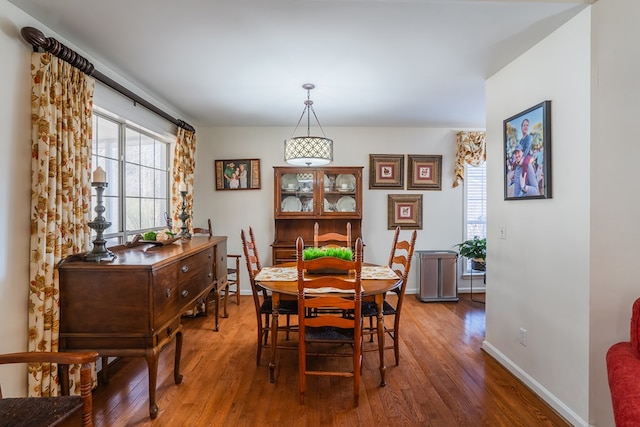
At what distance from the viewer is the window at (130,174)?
9.01 ft

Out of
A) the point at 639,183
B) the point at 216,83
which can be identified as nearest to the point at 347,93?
the point at 216,83

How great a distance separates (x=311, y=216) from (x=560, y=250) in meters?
2.74

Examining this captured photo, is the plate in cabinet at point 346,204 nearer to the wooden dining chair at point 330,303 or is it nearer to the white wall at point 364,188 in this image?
the white wall at point 364,188

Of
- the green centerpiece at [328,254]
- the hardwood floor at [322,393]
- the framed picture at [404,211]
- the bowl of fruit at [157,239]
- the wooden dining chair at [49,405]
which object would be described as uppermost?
A: the framed picture at [404,211]

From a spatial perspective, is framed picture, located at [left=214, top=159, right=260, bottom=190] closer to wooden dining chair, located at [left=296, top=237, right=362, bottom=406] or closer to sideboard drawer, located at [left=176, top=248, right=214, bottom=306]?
sideboard drawer, located at [left=176, top=248, right=214, bottom=306]

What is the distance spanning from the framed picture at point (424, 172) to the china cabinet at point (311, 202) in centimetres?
89

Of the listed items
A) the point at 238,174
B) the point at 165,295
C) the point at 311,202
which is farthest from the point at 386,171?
the point at 165,295

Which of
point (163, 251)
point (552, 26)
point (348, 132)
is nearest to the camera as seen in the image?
point (552, 26)

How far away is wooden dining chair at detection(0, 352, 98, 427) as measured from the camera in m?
1.21

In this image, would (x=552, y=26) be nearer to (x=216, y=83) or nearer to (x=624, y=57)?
(x=624, y=57)

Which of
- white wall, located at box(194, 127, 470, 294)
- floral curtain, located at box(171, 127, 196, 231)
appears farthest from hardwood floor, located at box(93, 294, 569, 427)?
white wall, located at box(194, 127, 470, 294)

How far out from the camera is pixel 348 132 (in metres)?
4.62

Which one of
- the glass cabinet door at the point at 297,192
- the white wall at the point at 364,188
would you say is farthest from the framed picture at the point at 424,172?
the glass cabinet door at the point at 297,192

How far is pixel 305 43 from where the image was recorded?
2217 millimetres
